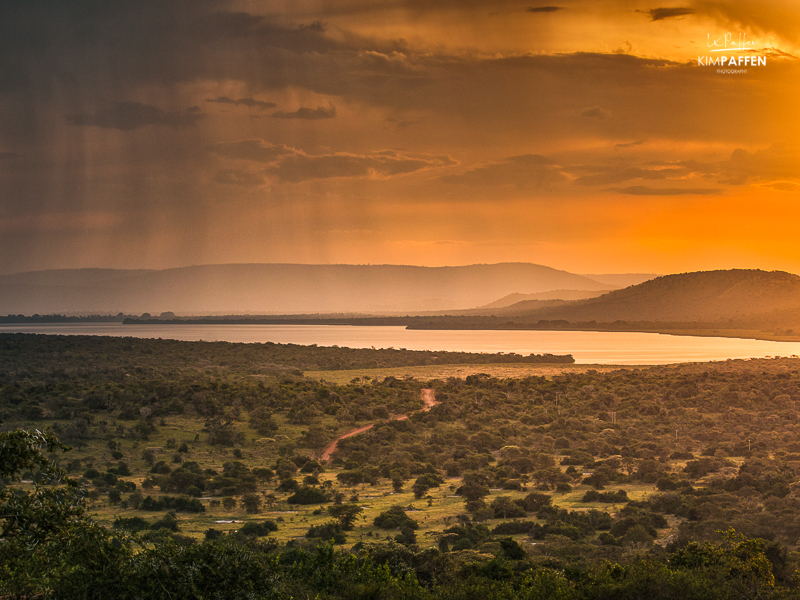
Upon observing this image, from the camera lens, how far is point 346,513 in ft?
80.9

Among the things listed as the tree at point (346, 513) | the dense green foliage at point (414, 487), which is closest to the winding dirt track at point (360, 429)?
the dense green foliage at point (414, 487)

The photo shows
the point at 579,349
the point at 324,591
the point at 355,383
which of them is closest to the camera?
the point at 324,591

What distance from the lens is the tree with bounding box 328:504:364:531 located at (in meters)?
24.0

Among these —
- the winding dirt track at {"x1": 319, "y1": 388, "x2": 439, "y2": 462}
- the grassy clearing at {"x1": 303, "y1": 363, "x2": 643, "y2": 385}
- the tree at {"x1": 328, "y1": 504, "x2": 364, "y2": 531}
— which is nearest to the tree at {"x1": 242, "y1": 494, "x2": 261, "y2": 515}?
the tree at {"x1": 328, "y1": 504, "x2": 364, "y2": 531}

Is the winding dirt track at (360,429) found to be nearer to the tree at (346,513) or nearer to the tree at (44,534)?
the tree at (346,513)

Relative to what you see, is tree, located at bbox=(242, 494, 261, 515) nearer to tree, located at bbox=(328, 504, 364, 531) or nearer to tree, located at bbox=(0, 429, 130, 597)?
tree, located at bbox=(328, 504, 364, 531)

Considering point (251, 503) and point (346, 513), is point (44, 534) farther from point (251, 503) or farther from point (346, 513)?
point (251, 503)

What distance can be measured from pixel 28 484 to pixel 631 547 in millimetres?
23404

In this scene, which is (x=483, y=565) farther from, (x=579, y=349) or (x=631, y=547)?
(x=579, y=349)

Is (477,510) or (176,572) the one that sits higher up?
(176,572)

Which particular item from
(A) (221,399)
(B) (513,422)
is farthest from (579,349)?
(A) (221,399)

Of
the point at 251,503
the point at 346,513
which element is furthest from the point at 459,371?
the point at 346,513

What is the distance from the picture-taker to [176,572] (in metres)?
12.4

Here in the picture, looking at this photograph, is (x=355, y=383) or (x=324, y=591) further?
(x=355, y=383)
